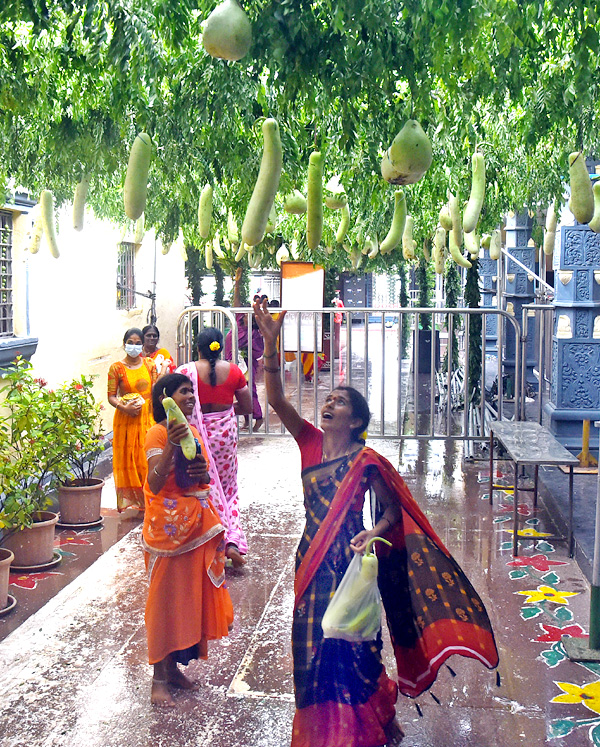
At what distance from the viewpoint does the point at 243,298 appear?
23.4 metres

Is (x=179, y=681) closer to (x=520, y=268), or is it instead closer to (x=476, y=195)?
(x=476, y=195)

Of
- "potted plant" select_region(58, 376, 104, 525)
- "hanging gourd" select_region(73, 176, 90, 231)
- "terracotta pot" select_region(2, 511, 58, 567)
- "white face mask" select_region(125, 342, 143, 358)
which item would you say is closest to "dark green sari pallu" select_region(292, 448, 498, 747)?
"hanging gourd" select_region(73, 176, 90, 231)

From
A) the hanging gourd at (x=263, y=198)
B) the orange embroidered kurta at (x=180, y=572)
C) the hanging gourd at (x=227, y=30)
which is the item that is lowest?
the orange embroidered kurta at (x=180, y=572)

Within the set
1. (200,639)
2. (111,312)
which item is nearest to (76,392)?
(200,639)

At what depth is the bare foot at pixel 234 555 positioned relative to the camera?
591 cm

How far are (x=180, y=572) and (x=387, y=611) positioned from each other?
109cm

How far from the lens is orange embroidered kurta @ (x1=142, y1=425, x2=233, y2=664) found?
4.09m

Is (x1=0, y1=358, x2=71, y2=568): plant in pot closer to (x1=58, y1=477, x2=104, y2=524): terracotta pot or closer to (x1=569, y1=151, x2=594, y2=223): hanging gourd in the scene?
(x1=58, y1=477, x2=104, y2=524): terracotta pot

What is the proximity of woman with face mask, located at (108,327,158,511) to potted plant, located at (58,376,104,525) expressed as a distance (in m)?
0.24

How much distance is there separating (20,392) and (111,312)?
585 cm

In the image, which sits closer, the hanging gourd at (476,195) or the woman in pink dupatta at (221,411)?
the hanging gourd at (476,195)

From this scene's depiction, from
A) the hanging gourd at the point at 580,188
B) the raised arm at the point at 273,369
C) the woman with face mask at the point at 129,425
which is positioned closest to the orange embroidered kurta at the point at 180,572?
the raised arm at the point at 273,369

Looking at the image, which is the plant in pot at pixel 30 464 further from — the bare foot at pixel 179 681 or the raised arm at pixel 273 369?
the raised arm at pixel 273 369

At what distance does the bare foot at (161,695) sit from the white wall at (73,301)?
13.2ft
